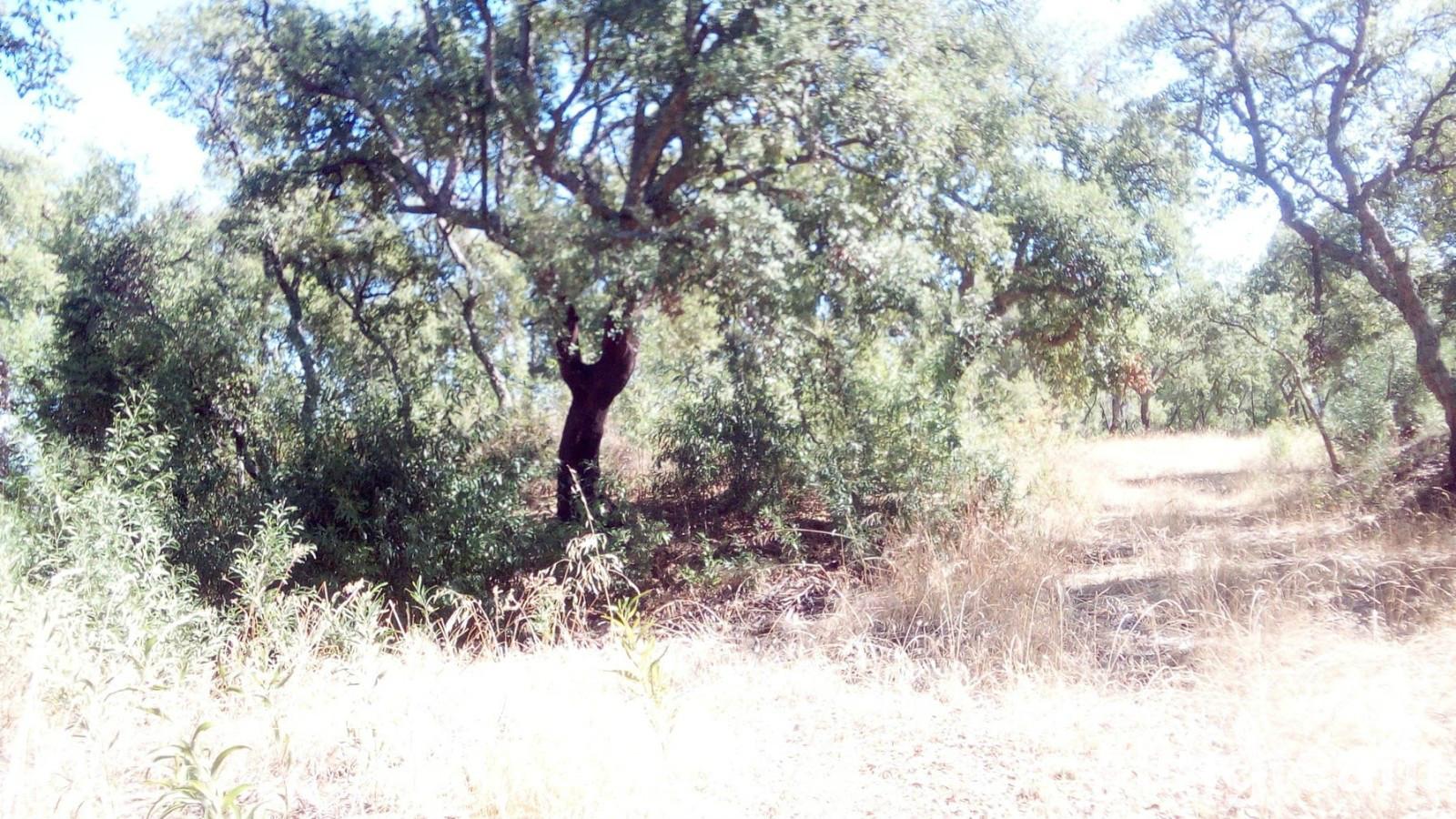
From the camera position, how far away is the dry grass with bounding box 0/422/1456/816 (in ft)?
10.4

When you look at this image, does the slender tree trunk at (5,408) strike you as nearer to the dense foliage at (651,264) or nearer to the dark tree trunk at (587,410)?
the dense foliage at (651,264)

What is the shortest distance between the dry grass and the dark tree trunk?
4264 mm

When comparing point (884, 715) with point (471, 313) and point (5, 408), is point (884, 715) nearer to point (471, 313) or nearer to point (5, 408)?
point (471, 313)

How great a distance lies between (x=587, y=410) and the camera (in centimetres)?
1057

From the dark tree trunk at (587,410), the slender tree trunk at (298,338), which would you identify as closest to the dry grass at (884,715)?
the dark tree trunk at (587,410)

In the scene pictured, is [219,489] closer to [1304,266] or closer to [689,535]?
[689,535]

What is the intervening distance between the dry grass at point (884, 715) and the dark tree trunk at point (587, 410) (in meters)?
4.26

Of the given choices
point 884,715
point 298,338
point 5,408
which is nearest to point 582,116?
point 298,338

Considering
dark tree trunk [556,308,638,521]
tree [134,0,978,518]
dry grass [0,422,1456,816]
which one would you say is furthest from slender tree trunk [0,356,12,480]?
dry grass [0,422,1456,816]

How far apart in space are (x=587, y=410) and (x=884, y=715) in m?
6.91

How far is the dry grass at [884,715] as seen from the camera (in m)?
3.16


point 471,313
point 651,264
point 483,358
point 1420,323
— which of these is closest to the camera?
point 651,264

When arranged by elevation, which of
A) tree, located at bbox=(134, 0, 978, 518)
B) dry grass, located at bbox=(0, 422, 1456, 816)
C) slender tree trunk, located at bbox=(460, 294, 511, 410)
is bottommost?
dry grass, located at bbox=(0, 422, 1456, 816)

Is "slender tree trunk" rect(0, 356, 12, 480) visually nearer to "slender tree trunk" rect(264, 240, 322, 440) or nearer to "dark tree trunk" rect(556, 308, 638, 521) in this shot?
"slender tree trunk" rect(264, 240, 322, 440)
